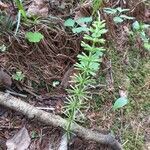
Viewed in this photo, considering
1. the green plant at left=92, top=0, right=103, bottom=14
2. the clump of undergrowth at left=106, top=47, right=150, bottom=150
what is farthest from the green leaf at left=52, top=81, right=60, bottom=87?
the green plant at left=92, top=0, right=103, bottom=14

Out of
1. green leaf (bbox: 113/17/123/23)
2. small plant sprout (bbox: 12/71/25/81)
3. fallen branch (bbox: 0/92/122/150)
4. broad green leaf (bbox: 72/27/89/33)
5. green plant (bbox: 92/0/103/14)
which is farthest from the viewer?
green leaf (bbox: 113/17/123/23)

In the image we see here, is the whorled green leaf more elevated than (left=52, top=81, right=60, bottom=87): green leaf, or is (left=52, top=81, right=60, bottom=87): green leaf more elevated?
the whorled green leaf

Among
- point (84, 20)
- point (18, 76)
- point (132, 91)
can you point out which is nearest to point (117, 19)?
point (84, 20)

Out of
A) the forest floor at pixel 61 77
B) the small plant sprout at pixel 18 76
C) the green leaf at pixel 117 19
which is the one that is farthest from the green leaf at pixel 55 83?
the green leaf at pixel 117 19

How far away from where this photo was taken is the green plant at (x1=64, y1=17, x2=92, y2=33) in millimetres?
2221

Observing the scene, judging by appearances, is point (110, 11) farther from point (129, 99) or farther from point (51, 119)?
point (51, 119)

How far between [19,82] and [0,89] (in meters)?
0.12

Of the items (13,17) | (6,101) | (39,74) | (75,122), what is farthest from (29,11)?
(75,122)

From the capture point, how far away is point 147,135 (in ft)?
6.84

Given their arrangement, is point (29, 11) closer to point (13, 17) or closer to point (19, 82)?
point (13, 17)

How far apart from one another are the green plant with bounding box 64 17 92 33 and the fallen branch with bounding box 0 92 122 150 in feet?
2.01

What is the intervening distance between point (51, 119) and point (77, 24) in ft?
2.36

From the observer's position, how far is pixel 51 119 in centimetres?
192

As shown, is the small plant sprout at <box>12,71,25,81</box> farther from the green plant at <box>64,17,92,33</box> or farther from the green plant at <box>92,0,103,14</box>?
the green plant at <box>92,0,103,14</box>
